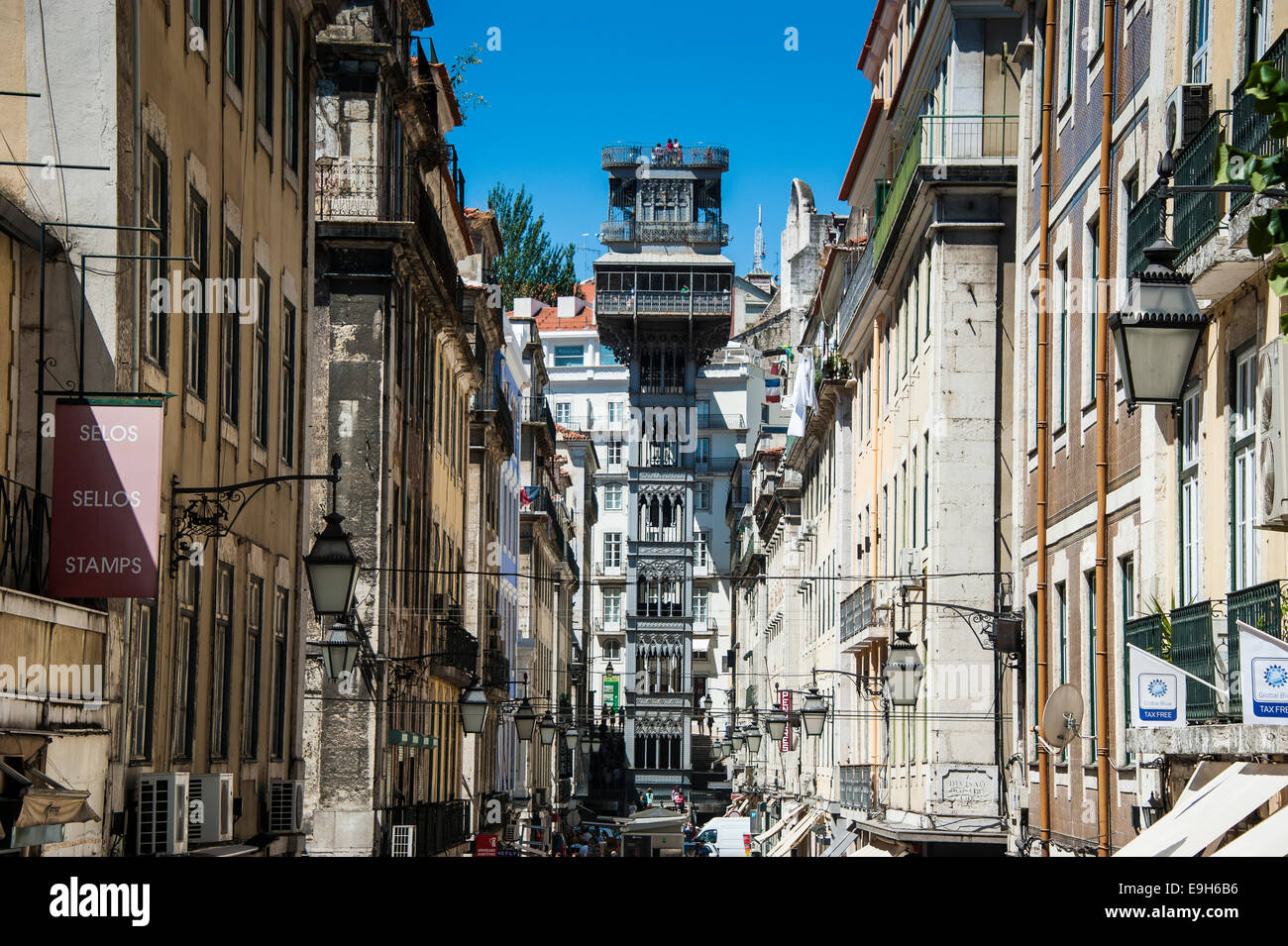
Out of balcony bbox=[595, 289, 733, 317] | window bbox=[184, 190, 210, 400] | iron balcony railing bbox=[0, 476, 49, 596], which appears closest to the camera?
iron balcony railing bbox=[0, 476, 49, 596]

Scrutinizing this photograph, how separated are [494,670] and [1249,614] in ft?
110

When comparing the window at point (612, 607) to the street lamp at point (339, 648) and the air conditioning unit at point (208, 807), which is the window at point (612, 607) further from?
the air conditioning unit at point (208, 807)

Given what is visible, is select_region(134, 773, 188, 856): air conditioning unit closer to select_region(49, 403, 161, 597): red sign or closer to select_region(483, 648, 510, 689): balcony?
select_region(49, 403, 161, 597): red sign

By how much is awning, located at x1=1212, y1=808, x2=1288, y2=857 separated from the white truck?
162ft

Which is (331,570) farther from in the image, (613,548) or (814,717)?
(613,548)

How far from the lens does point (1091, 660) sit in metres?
18.7

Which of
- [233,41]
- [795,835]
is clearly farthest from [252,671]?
[795,835]

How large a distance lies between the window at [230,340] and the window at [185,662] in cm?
176

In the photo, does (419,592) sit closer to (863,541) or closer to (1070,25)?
(863,541)

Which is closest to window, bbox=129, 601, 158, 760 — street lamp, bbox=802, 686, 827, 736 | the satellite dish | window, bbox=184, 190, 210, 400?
window, bbox=184, 190, 210, 400

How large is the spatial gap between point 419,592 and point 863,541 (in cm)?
1043

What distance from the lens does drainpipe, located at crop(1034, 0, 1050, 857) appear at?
2067 centimetres

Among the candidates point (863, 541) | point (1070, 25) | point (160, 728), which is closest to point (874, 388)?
point (863, 541)
